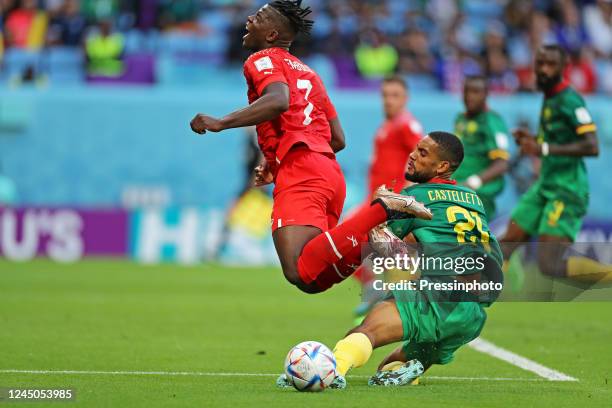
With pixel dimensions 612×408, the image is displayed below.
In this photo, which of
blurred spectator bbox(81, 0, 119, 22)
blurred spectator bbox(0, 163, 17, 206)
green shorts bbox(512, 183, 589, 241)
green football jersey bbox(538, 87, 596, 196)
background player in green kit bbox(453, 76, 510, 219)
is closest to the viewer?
green football jersey bbox(538, 87, 596, 196)

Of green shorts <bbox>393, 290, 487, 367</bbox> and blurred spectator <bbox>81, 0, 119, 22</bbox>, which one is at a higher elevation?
blurred spectator <bbox>81, 0, 119, 22</bbox>

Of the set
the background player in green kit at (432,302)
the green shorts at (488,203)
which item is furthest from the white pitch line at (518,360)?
the green shorts at (488,203)

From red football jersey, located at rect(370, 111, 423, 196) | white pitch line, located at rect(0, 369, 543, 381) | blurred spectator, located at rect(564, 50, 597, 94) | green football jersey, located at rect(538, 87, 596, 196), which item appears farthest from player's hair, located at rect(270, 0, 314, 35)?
blurred spectator, located at rect(564, 50, 597, 94)

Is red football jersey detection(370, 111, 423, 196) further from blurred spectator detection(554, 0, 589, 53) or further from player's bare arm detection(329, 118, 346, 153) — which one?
blurred spectator detection(554, 0, 589, 53)

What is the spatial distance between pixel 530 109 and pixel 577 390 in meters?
14.7

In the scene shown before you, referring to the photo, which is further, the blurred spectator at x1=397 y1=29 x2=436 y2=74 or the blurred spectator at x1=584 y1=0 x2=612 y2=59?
the blurred spectator at x1=584 y1=0 x2=612 y2=59

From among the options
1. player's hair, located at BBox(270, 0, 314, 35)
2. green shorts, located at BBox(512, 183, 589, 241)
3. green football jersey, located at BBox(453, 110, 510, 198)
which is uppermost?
player's hair, located at BBox(270, 0, 314, 35)

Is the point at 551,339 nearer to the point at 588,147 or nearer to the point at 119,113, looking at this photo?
the point at 588,147

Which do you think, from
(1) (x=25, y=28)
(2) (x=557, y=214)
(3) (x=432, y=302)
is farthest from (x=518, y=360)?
(1) (x=25, y=28)

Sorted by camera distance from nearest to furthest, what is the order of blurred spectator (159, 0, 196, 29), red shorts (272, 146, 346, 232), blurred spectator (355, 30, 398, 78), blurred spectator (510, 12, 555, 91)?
red shorts (272, 146, 346, 232), blurred spectator (355, 30, 398, 78), blurred spectator (159, 0, 196, 29), blurred spectator (510, 12, 555, 91)

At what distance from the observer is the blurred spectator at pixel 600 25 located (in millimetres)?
23734

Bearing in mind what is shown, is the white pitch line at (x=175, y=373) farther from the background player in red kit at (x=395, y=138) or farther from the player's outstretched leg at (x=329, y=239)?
the background player in red kit at (x=395, y=138)

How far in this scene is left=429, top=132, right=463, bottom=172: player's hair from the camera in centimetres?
713

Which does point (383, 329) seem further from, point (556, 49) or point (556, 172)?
point (556, 49)
